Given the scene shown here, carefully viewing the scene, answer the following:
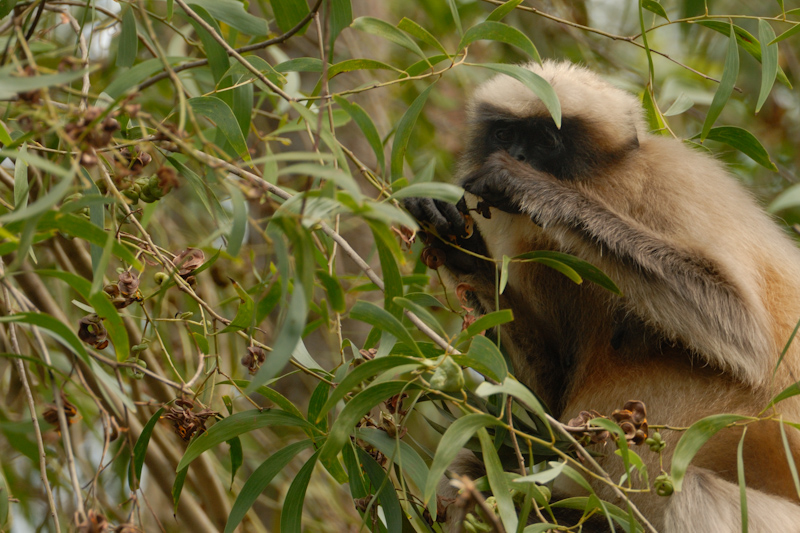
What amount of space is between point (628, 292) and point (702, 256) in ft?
0.98

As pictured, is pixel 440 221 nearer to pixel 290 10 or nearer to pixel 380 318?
pixel 290 10

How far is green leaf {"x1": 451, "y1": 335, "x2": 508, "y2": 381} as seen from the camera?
5.59 ft

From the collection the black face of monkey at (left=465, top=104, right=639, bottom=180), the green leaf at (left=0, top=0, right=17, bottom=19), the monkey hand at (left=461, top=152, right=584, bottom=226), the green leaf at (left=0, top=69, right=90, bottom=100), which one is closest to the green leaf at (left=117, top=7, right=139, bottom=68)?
the green leaf at (left=0, top=0, right=17, bottom=19)

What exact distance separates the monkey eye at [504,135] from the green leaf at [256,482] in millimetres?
1625

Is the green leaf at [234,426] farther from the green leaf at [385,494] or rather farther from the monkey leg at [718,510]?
the monkey leg at [718,510]

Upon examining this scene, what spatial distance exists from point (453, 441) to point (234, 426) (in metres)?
0.68

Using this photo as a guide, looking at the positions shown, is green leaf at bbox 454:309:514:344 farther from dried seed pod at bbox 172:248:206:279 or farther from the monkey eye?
the monkey eye

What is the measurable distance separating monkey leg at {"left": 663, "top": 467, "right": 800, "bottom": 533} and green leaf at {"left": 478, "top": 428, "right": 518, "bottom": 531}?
875mm

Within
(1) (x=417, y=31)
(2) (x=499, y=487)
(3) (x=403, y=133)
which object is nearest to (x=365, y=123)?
(3) (x=403, y=133)

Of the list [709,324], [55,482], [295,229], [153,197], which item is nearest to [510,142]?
[709,324]

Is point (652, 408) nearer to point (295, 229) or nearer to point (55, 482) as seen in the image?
point (295, 229)

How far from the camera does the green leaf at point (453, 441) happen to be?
5.18 feet

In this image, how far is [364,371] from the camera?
69.1 inches

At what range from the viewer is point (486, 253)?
120 inches
